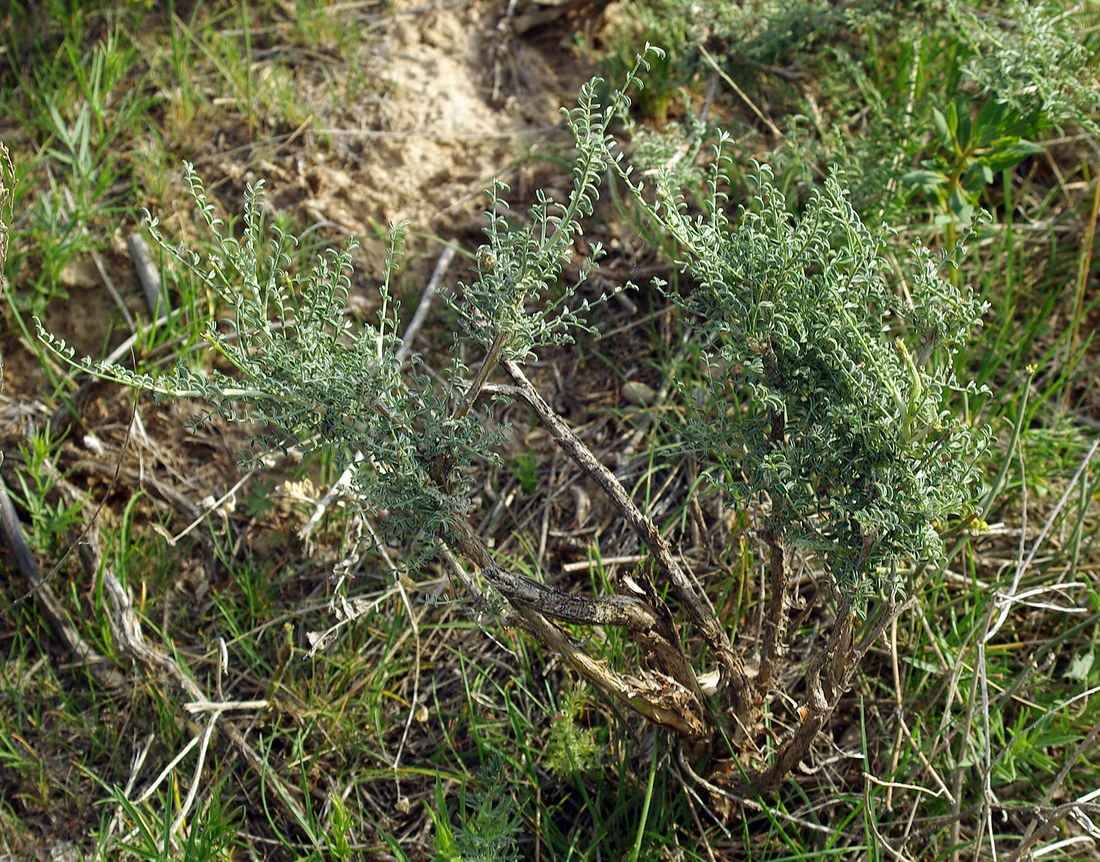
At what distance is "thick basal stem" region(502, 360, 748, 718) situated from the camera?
170cm

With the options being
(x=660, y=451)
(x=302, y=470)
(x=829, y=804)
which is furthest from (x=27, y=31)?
(x=829, y=804)

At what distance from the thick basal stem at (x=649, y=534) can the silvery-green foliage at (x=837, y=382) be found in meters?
0.20

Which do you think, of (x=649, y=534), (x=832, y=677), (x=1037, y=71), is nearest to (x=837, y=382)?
(x=649, y=534)

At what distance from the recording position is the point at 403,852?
2094 mm

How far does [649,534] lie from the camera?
1787 mm

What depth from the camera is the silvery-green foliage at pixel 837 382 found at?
61.3 inches

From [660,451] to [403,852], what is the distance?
1.10 metres

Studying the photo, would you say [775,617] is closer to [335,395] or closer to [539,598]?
[539,598]

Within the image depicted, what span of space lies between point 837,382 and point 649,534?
425 mm

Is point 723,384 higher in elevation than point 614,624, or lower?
higher

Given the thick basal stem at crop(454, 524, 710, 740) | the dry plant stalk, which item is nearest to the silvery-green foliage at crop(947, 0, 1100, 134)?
the dry plant stalk

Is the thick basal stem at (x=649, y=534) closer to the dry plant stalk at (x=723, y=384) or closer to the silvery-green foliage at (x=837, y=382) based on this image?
the dry plant stalk at (x=723, y=384)

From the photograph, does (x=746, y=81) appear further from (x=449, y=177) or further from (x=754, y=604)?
(x=754, y=604)

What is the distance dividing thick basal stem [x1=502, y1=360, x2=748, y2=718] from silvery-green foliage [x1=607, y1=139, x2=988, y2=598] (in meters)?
0.20
